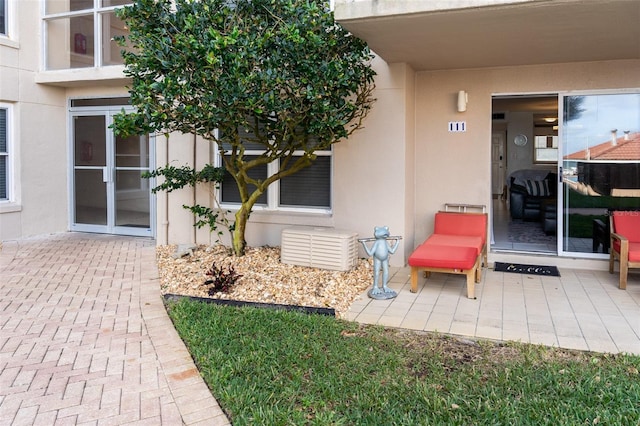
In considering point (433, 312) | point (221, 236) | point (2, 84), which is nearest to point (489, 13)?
point (433, 312)

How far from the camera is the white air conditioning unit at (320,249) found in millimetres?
6535

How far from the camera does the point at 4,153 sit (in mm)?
9023

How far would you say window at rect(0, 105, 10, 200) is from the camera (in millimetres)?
8992

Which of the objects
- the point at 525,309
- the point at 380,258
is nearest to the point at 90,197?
the point at 380,258

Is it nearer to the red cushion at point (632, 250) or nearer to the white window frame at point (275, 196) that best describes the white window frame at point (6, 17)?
the white window frame at point (275, 196)

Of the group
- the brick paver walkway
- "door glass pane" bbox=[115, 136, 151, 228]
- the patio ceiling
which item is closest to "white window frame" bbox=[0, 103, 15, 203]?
"door glass pane" bbox=[115, 136, 151, 228]

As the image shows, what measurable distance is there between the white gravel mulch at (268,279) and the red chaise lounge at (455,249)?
79 cm

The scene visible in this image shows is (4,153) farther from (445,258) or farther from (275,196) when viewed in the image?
(445,258)

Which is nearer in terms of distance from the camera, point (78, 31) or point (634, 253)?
point (634, 253)

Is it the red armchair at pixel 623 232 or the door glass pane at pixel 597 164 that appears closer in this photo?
the red armchair at pixel 623 232

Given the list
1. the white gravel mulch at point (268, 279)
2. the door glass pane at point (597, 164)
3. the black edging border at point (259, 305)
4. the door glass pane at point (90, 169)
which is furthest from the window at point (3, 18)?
the door glass pane at point (597, 164)

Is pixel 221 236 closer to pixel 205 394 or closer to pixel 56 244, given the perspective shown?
pixel 56 244

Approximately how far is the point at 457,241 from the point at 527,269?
119 cm

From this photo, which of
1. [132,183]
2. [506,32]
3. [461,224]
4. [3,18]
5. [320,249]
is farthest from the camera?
[132,183]
